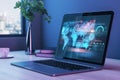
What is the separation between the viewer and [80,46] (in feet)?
4.57

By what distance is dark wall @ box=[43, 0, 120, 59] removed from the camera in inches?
61.1

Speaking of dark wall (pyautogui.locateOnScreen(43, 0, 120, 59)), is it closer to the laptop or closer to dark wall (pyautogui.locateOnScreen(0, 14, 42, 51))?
dark wall (pyautogui.locateOnScreen(0, 14, 42, 51))

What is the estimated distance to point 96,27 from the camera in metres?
1.33

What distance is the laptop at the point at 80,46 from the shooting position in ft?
3.96

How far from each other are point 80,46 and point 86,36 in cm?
7

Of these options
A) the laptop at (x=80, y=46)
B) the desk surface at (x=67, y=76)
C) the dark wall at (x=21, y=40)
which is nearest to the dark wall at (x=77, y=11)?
the dark wall at (x=21, y=40)

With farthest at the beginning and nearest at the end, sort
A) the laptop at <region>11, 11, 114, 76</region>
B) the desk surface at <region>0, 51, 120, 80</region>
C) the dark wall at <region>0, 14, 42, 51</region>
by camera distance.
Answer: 1. the dark wall at <region>0, 14, 42, 51</region>
2. the laptop at <region>11, 11, 114, 76</region>
3. the desk surface at <region>0, 51, 120, 80</region>

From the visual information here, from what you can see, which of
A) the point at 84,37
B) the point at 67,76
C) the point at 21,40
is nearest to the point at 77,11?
the point at 84,37

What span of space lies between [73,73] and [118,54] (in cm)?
57

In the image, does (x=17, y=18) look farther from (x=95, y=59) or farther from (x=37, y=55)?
(x=95, y=59)

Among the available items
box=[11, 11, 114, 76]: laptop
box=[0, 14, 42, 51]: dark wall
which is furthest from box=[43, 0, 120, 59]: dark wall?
box=[11, 11, 114, 76]: laptop

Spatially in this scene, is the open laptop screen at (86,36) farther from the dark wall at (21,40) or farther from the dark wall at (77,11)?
the dark wall at (21,40)

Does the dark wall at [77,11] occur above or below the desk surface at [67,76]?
above

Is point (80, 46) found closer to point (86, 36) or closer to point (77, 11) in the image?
point (86, 36)
